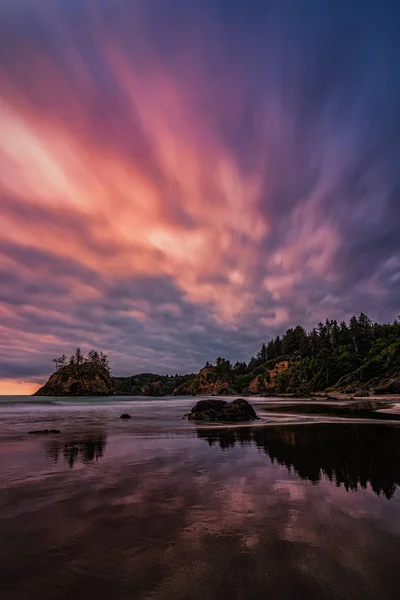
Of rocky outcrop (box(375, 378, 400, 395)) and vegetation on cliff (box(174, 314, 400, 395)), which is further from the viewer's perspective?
vegetation on cliff (box(174, 314, 400, 395))

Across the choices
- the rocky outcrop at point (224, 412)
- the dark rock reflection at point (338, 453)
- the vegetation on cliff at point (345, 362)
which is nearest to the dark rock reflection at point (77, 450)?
the dark rock reflection at point (338, 453)

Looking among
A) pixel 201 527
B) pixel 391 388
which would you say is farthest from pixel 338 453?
pixel 391 388

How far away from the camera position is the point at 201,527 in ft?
21.3

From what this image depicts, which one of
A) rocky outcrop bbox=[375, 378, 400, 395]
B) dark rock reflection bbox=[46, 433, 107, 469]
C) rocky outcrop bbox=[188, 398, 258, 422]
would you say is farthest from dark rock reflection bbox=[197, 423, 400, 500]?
rocky outcrop bbox=[375, 378, 400, 395]

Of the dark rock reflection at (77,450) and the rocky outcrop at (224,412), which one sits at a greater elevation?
the rocky outcrop at (224,412)

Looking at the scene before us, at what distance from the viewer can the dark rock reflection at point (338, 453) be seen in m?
9.95

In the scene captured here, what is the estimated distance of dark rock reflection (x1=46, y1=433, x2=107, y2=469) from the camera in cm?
1322

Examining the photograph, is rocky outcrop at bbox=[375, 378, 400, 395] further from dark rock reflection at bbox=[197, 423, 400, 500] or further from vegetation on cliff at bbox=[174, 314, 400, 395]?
dark rock reflection at bbox=[197, 423, 400, 500]

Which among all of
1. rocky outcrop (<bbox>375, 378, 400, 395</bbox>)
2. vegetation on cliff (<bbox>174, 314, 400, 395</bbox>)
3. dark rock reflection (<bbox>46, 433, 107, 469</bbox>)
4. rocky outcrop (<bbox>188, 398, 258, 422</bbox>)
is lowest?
dark rock reflection (<bbox>46, 433, 107, 469</bbox>)

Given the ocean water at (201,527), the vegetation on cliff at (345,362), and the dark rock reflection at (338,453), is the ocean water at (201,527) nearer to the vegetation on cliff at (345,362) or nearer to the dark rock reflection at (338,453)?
the dark rock reflection at (338,453)

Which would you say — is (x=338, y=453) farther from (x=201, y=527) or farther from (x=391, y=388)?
(x=391, y=388)

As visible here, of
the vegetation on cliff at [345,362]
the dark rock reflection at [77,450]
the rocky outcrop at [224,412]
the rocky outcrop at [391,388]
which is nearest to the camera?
the dark rock reflection at [77,450]

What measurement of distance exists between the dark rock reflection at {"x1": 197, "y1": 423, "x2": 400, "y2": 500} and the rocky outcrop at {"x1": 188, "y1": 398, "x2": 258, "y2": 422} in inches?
432

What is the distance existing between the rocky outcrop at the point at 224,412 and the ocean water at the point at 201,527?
61.6 ft
